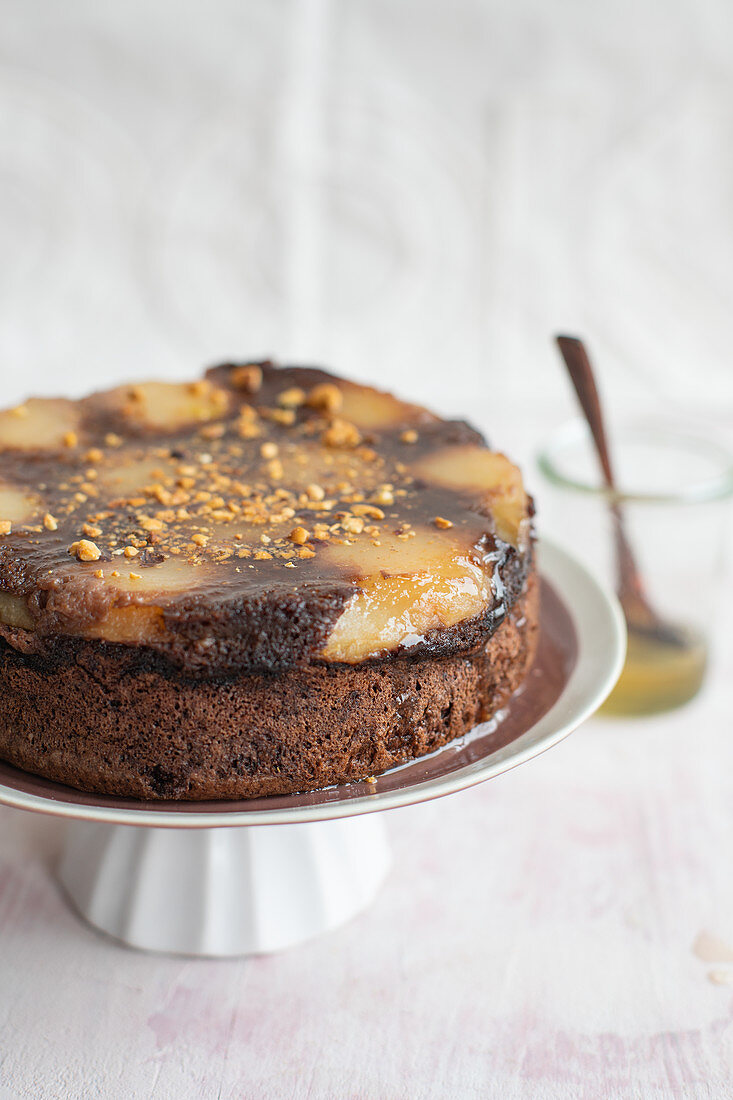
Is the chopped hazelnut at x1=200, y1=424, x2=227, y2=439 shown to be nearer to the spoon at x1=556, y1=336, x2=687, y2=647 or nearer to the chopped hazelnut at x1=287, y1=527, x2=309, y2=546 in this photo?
the chopped hazelnut at x1=287, y1=527, x2=309, y2=546

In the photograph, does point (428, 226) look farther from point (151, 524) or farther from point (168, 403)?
point (151, 524)

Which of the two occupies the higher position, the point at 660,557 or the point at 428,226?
the point at 428,226

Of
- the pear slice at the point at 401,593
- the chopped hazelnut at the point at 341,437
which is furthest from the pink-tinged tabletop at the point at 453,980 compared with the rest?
the chopped hazelnut at the point at 341,437

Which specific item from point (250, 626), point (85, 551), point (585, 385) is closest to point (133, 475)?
point (85, 551)

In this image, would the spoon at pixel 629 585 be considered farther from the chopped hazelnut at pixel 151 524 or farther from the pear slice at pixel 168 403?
the chopped hazelnut at pixel 151 524

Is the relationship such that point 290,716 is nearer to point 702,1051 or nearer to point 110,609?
point 110,609

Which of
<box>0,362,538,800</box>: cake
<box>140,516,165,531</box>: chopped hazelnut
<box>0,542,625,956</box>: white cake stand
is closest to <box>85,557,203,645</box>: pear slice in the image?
<box>0,362,538,800</box>: cake
